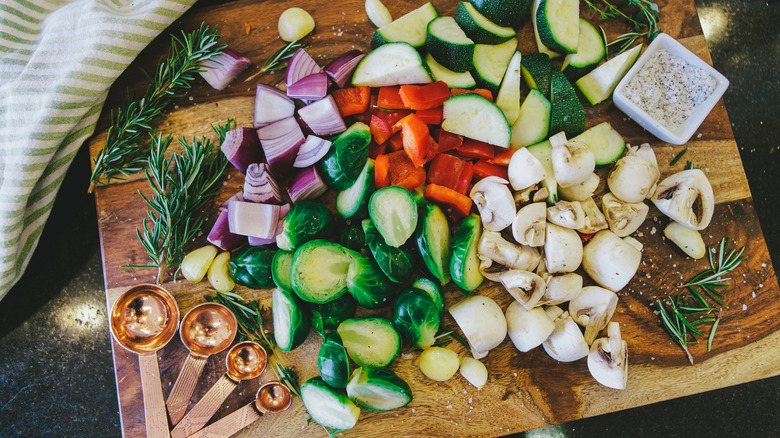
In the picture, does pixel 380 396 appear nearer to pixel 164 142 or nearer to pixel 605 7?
pixel 164 142

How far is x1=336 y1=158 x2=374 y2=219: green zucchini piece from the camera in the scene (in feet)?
→ 5.89

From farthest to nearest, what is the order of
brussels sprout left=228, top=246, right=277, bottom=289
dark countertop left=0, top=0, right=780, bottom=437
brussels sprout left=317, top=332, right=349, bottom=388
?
dark countertop left=0, top=0, right=780, bottom=437 < brussels sprout left=228, top=246, right=277, bottom=289 < brussels sprout left=317, top=332, right=349, bottom=388

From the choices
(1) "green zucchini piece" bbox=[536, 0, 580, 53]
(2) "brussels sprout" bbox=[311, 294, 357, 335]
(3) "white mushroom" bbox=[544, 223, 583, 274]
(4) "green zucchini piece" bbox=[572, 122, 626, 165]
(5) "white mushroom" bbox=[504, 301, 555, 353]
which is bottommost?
(5) "white mushroom" bbox=[504, 301, 555, 353]

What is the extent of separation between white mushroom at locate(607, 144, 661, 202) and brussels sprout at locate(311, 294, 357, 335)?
46.3 inches

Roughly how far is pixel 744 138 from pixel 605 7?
1069 mm

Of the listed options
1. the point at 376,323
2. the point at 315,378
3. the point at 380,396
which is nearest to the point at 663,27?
the point at 376,323

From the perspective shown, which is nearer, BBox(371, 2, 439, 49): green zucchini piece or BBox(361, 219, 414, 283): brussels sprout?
BBox(361, 219, 414, 283): brussels sprout

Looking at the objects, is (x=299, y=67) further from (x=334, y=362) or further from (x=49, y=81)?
(x=334, y=362)

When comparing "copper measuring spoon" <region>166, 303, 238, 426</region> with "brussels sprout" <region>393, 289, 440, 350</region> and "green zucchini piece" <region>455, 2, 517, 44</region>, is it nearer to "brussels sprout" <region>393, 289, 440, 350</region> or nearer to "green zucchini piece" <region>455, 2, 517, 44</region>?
"brussels sprout" <region>393, 289, 440, 350</region>

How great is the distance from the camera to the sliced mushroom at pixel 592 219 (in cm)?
188

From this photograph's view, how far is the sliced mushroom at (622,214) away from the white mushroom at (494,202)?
401mm

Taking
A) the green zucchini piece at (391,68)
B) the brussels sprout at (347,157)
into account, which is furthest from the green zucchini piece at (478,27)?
the brussels sprout at (347,157)

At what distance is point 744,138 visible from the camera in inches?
94.7

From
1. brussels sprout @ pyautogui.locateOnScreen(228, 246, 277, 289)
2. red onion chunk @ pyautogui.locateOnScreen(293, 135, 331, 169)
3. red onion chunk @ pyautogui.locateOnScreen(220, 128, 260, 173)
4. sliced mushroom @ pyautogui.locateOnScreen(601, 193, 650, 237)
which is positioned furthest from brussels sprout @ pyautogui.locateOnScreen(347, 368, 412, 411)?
sliced mushroom @ pyautogui.locateOnScreen(601, 193, 650, 237)
